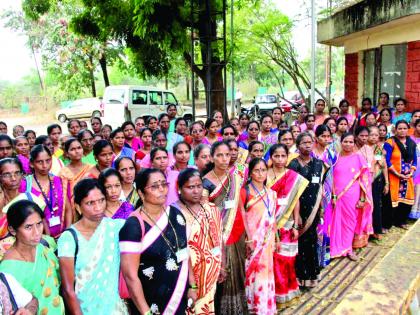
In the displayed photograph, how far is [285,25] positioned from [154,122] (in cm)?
865

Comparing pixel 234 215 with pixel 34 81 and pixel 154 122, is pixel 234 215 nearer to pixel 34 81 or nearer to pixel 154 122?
pixel 154 122

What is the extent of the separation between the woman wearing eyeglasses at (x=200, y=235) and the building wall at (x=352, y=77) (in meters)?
8.30

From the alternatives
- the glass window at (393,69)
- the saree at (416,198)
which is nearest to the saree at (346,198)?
the saree at (416,198)

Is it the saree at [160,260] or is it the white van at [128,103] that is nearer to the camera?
the saree at [160,260]

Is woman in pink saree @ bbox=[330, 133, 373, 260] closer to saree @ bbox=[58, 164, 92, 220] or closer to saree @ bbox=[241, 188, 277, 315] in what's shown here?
saree @ bbox=[241, 188, 277, 315]

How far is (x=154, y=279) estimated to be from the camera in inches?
97.6

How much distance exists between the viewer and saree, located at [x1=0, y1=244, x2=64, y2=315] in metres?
2.19

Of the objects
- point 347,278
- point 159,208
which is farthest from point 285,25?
point 159,208

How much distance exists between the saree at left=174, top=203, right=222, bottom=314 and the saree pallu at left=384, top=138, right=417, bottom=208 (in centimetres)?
369

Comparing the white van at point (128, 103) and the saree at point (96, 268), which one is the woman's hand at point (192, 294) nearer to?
the saree at point (96, 268)

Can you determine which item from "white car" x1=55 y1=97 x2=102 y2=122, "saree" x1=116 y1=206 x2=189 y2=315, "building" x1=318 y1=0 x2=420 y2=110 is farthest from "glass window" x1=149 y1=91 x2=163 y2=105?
"saree" x1=116 y1=206 x2=189 y2=315

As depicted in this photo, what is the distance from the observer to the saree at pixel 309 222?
4.27 m

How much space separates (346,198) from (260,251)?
1820 millimetres

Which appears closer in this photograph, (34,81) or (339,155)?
(339,155)
